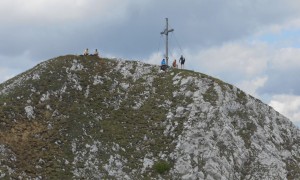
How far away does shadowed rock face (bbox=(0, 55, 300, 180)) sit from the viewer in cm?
4350

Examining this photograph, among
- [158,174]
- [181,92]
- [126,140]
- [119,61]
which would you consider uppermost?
[119,61]

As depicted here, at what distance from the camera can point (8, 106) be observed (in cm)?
4778

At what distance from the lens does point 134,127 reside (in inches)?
1955

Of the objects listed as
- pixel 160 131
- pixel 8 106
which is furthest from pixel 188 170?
pixel 8 106

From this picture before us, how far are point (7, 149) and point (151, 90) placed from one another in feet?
68.4

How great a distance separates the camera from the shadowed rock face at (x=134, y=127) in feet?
143

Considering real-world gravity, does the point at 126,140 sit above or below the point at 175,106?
below

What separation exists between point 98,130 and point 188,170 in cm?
1173

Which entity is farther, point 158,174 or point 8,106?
point 8,106

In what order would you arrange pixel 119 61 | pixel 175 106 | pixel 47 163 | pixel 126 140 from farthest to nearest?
pixel 119 61, pixel 175 106, pixel 126 140, pixel 47 163

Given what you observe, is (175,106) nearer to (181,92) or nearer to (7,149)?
(181,92)

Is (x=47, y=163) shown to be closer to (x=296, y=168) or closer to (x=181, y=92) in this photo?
(x=181, y=92)

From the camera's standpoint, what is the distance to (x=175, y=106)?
52.0 meters

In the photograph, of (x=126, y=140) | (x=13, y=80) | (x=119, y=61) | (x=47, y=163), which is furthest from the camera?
(x=119, y=61)
